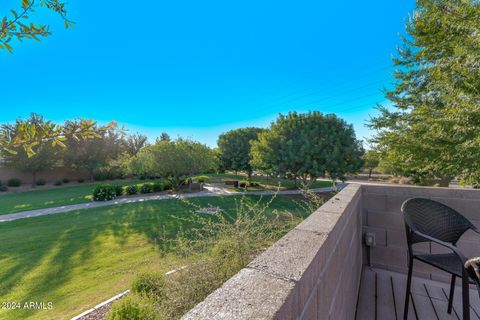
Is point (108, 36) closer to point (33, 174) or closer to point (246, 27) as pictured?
point (246, 27)

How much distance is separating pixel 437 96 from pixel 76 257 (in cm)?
819

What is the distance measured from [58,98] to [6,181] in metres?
14.3

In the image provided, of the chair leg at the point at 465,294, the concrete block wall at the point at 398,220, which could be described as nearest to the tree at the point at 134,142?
the concrete block wall at the point at 398,220

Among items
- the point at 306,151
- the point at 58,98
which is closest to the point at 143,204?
the point at 58,98

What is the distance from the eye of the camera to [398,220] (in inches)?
108

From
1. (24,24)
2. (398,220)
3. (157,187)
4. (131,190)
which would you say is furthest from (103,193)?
(398,220)

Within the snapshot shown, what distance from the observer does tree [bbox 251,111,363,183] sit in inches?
448

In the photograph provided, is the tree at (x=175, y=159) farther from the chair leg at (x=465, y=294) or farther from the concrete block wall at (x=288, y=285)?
the chair leg at (x=465, y=294)

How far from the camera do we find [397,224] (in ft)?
9.02

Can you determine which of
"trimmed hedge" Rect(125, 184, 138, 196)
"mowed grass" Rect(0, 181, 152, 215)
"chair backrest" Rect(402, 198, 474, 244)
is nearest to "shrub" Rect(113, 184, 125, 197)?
"trimmed hedge" Rect(125, 184, 138, 196)

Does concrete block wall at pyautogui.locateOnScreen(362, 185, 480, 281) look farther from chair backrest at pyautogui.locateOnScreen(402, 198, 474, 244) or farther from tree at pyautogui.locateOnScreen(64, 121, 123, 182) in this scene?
tree at pyautogui.locateOnScreen(64, 121, 123, 182)

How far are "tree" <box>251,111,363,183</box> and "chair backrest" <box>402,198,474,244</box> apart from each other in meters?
9.26

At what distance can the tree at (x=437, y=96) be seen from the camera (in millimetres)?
2898

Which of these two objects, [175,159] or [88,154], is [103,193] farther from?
[88,154]
